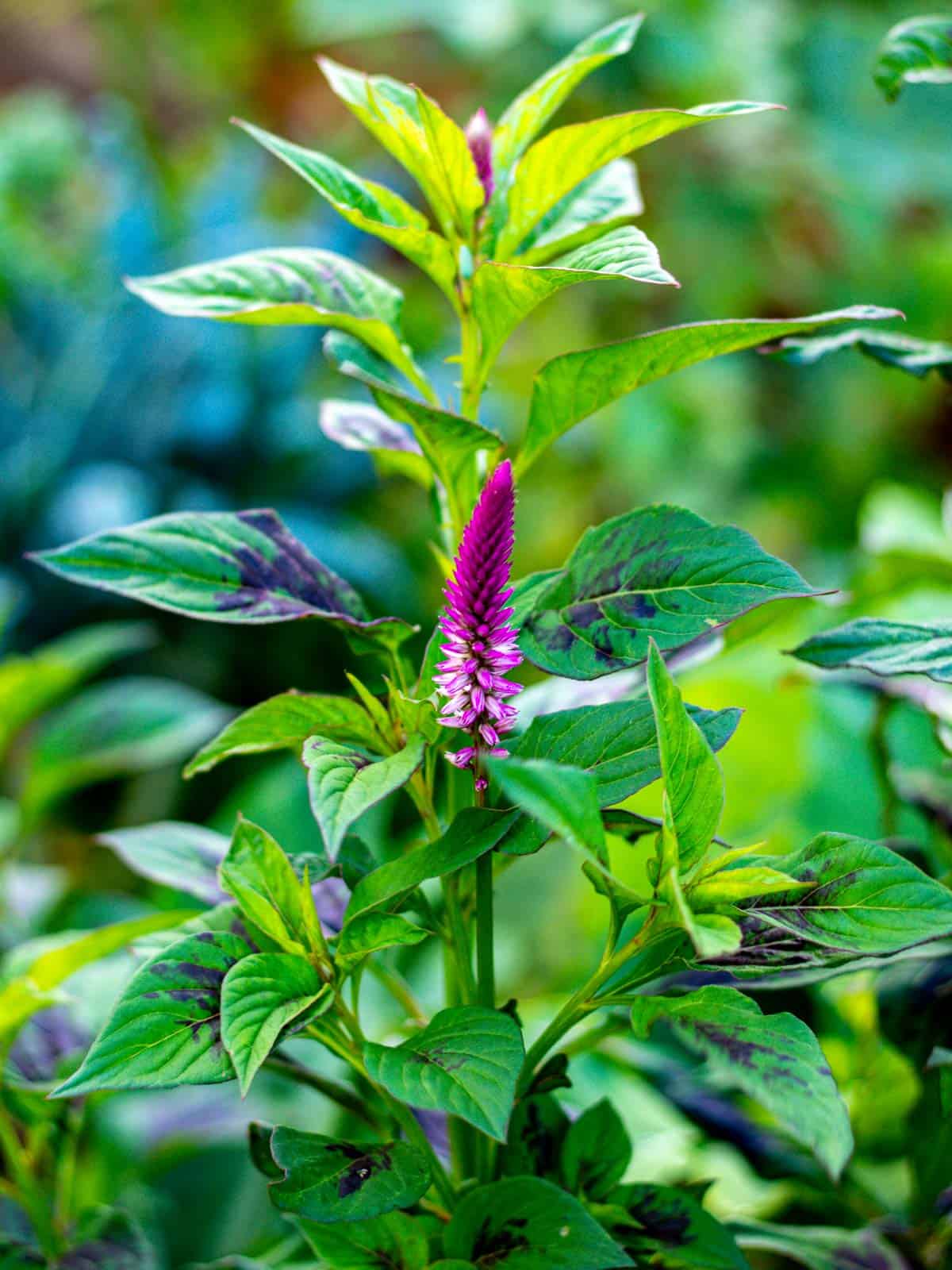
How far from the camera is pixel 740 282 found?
1814 millimetres

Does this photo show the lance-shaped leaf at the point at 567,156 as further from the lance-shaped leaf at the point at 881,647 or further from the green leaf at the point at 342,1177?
the green leaf at the point at 342,1177

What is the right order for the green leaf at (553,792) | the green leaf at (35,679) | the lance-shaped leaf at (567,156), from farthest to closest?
the green leaf at (35,679) < the lance-shaped leaf at (567,156) < the green leaf at (553,792)

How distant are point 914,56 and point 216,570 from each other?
0.97ft

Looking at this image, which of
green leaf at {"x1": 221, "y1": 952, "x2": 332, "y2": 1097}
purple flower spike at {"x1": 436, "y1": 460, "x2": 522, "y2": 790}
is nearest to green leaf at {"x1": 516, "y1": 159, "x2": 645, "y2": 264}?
purple flower spike at {"x1": 436, "y1": 460, "x2": 522, "y2": 790}

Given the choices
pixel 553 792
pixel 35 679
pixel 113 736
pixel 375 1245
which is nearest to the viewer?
pixel 553 792

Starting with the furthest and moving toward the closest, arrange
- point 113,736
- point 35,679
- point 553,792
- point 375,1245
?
point 113,736 → point 35,679 → point 375,1245 → point 553,792

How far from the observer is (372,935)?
320 millimetres

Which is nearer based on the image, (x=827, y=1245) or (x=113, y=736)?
(x=827, y=1245)

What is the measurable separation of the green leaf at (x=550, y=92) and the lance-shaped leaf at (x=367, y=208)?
43 mm

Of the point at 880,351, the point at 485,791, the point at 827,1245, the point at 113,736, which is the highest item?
the point at 880,351

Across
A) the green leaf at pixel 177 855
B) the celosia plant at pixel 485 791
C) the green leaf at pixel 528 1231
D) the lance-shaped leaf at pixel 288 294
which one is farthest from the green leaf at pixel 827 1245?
the lance-shaped leaf at pixel 288 294

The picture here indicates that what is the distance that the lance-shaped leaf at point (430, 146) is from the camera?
351 millimetres

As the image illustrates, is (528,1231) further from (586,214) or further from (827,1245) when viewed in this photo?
(586,214)

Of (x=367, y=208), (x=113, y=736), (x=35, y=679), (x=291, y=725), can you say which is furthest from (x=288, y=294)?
(x=113, y=736)
